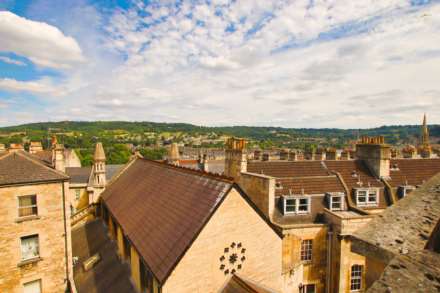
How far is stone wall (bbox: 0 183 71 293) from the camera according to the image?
53.1ft

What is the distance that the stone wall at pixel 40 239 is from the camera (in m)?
16.2

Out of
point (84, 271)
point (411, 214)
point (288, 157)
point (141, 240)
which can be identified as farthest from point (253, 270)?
point (288, 157)

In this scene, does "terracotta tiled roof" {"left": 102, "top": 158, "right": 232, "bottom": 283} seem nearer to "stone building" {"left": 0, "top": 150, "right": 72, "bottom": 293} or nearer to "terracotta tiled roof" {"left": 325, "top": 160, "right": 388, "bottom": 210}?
"stone building" {"left": 0, "top": 150, "right": 72, "bottom": 293}

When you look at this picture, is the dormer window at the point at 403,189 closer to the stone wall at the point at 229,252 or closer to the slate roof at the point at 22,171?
the stone wall at the point at 229,252

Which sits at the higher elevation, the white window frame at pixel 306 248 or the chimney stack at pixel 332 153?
the chimney stack at pixel 332 153

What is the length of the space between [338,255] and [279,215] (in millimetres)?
5041

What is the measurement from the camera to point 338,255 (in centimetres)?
1844

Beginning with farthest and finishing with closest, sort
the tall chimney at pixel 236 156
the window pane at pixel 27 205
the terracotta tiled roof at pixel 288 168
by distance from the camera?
the terracotta tiled roof at pixel 288 168 → the tall chimney at pixel 236 156 → the window pane at pixel 27 205

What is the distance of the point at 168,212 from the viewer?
12.8 meters

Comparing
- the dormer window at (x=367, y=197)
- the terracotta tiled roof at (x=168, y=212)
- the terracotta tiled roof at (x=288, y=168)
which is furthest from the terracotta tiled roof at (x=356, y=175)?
the terracotta tiled roof at (x=168, y=212)

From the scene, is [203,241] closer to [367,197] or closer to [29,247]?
[29,247]

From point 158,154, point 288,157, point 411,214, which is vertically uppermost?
point 411,214

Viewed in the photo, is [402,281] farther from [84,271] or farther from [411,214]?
[84,271]

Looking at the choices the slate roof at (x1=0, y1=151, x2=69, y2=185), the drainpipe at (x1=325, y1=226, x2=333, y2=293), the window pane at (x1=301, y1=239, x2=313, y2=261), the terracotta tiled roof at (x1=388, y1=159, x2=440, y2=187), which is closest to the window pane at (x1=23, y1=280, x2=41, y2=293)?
the slate roof at (x1=0, y1=151, x2=69, y2=185)
